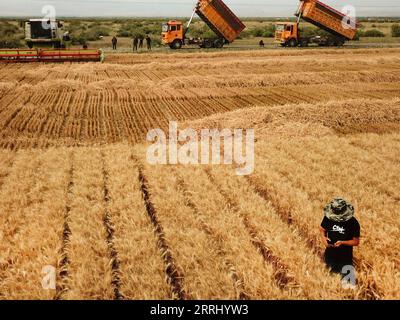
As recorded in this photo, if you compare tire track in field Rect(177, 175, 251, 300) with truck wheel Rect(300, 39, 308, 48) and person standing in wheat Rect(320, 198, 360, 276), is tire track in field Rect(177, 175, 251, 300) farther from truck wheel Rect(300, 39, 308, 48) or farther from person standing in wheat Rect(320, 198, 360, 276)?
truck wheel Rect(300, 39, 308, 48)

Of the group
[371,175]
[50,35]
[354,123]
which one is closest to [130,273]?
[371,175]

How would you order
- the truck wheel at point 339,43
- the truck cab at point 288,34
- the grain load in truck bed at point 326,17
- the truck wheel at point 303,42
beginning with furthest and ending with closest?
the truck wheel at point 303,42
the truck wheel at point 339,43
the truck cab at point 288,34
the grain load in truck bed at point 326,17

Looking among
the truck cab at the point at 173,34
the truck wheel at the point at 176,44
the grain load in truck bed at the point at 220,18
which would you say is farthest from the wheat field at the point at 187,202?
the truck wheel at the point at 176,44

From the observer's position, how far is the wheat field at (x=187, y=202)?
5656 mm

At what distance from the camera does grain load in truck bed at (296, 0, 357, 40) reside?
40625 mm

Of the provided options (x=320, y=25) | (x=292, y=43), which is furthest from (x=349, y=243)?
(x=292, y=43)

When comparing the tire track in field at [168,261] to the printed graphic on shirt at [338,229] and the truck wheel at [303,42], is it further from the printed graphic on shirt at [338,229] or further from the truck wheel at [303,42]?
the truck wheel at [303,42]

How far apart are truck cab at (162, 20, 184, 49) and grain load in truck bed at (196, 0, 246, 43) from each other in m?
3.23

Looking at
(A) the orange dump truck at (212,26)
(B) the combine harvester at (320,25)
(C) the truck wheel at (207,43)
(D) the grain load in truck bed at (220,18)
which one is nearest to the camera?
(D) the grain load in truck bed at (220,18)

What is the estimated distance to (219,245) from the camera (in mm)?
6648

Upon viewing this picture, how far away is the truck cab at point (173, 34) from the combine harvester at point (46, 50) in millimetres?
9434

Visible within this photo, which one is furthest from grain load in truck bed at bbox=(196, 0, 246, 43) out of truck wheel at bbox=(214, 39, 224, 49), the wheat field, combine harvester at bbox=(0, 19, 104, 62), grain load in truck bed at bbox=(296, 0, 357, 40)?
the wheat field

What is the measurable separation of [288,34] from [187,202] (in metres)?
41.6
